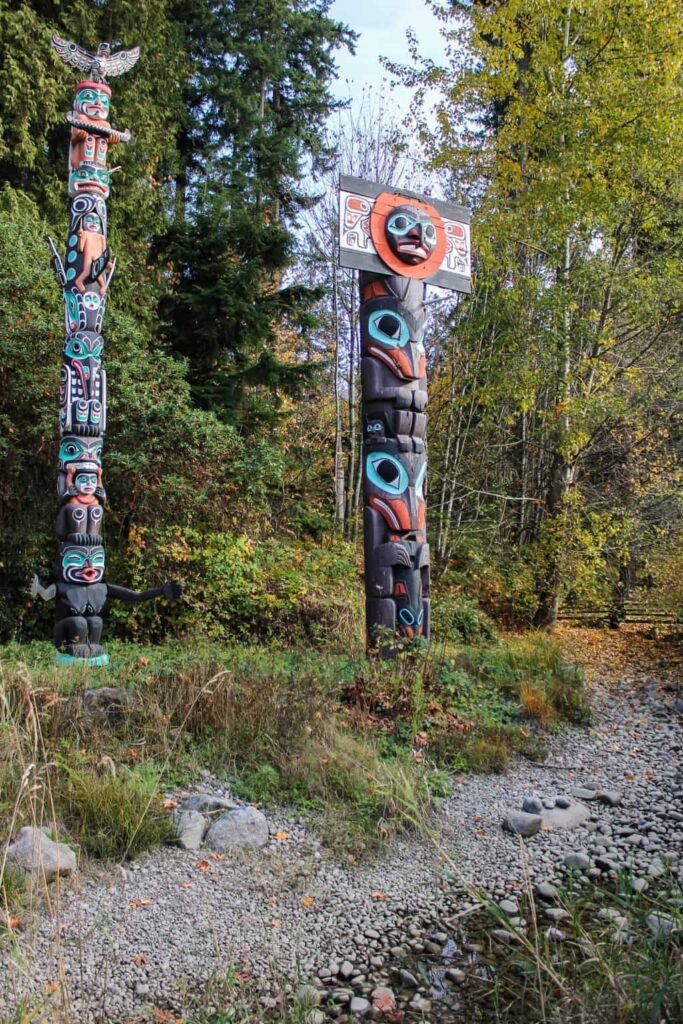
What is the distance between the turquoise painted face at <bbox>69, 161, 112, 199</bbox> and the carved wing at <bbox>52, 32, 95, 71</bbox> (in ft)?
3.45

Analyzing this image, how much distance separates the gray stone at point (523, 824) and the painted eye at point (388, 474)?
2.73 m

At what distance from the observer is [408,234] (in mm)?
6371

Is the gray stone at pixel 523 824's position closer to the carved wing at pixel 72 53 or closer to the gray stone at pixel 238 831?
the gray stone at pixel 238 831

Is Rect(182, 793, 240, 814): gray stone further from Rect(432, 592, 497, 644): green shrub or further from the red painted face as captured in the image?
Rect(432, 592, 497, 644): green shrub

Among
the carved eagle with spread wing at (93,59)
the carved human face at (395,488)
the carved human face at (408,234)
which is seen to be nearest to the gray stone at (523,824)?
the carved human face at (395,488)

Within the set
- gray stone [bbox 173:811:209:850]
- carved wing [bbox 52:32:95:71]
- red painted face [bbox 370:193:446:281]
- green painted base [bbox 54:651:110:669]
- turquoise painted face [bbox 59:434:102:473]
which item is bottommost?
gray stone [bbox 173:811:209:850]

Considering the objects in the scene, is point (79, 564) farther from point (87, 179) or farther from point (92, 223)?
point (87, 179)

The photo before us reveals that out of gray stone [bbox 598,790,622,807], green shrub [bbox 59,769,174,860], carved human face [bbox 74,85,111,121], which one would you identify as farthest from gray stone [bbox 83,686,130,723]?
carved human face [bbox 74,85,111,121]

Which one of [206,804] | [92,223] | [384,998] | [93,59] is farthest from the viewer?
[93,59]

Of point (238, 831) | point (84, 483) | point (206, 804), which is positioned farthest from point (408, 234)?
point (238, 831)

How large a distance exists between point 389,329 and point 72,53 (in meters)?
4.35

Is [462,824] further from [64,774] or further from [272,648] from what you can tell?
[272,648]

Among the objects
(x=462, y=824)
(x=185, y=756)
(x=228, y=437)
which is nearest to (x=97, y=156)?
(x=228, y=437)

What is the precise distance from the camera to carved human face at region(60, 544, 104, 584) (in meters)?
6.82
